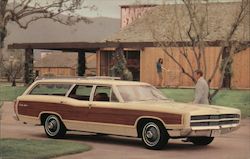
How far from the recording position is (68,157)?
1212 cm

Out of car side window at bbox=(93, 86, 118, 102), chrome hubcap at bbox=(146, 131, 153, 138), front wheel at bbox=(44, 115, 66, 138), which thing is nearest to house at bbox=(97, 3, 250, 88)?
front wheel at bbox=(44, 115, 66, 138)

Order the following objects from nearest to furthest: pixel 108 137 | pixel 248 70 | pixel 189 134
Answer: pixel 189 134, pixel 108 137, pixel 248 70

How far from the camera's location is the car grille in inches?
525

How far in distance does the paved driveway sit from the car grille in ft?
1.99

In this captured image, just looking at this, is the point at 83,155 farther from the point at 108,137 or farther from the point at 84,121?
the point at 108,137

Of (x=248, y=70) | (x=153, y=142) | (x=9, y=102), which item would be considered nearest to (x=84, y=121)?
(x=153, y=142)

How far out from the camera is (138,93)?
14820 mm

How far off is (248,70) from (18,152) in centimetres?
3409

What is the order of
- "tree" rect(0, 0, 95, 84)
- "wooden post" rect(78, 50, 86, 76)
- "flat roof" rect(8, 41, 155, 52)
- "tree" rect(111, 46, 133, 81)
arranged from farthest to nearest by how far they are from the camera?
1. "wooden post" rect(78, 50, 86, 76)
2. "flat roof" rect(8, 41, 155, 52)
3. "tree" rect(111, 46, 133, 81)
4. "tree" rect(0, 0, 95, 84)

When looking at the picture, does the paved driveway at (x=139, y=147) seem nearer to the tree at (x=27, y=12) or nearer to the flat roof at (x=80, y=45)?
the tree at (x=27, y=12)

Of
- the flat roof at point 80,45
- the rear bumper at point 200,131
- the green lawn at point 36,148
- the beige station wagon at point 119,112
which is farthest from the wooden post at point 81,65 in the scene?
the rear bumper at point 200,131

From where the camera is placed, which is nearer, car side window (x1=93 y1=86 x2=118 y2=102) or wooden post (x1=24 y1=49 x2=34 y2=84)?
car side window (x1=93 y1=86 x2=118 y2=102)

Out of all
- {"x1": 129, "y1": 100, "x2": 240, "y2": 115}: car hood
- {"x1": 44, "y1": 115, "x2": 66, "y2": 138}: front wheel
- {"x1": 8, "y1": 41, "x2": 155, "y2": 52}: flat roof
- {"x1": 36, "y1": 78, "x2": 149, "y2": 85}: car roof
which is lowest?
{"x1": 44, "y1": 115, "x2": 66, "y2": 138}: front wheel

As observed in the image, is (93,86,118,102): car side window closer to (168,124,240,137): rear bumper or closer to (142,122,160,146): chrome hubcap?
(142,122,160,146): chrome hubcap
